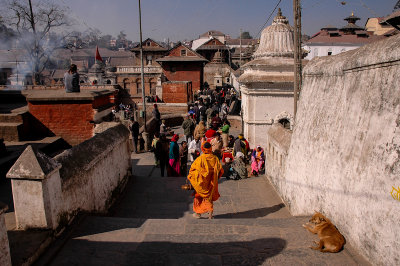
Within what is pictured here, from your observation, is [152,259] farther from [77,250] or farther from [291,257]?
[291,257]

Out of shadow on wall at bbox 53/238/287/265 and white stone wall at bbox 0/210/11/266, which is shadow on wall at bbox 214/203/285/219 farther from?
white stone wall at bbox 0/210/11/266

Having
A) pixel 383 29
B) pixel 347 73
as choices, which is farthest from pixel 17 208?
pixel 383 29

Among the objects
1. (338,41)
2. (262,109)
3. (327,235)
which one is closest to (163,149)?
(262,109)

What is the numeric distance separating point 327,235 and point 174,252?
6.00 feet

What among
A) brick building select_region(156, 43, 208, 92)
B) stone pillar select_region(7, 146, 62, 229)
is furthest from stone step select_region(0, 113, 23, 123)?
brick building select_region(156, 43, 208, 92)

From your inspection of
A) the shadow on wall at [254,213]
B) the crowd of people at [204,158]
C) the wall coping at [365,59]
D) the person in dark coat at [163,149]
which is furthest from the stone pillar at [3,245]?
the person in dark coat at [163,149]

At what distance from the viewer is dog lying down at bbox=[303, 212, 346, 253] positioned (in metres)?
3.56

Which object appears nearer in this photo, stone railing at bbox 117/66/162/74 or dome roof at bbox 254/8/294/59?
dome roof at bbox 254/8/294/59

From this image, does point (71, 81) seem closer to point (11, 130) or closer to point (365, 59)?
point (11, 130)

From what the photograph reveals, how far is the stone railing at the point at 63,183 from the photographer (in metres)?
3.56

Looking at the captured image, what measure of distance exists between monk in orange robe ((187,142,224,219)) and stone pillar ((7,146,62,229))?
2312mm

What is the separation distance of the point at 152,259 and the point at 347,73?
3429mm

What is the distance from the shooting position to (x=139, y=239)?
391 centimetres

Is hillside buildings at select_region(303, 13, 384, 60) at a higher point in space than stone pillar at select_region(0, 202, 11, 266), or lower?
higher
